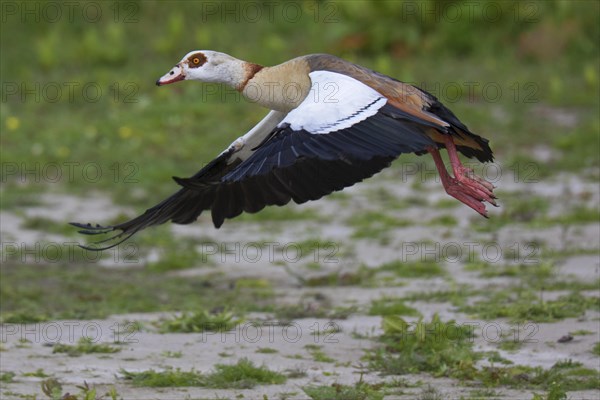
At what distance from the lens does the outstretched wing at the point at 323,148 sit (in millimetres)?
6117

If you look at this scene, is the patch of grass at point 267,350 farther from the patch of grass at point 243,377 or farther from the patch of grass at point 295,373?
the patch of grass at point 243,377

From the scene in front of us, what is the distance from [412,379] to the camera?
275 inches

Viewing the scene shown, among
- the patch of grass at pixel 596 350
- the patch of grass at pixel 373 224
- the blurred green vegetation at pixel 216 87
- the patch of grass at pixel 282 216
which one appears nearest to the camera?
the patch of grass at pixel 596 350

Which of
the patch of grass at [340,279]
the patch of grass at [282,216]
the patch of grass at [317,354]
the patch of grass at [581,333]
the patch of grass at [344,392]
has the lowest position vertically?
the patch of grass at [344,392]

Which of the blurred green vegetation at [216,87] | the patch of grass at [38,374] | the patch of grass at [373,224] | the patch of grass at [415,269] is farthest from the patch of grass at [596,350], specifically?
the blurred green vegetation at [216,87]

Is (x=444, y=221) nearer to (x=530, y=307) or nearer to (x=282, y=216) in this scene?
(x=282, y=216)

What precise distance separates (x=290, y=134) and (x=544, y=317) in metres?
2.69

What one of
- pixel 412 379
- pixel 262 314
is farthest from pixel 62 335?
pixel 412 379

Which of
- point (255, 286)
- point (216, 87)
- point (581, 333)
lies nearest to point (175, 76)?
point (255, 286)

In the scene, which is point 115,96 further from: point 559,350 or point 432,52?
point 559,350

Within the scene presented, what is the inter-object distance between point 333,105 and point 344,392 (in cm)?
151

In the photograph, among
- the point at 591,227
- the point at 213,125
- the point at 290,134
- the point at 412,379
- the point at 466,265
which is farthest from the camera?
the point at 213,125

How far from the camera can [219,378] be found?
6.93m

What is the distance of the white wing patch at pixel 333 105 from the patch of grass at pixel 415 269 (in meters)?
3.11
